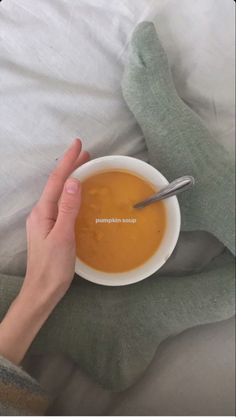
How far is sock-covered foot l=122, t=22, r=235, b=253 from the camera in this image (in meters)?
0.73

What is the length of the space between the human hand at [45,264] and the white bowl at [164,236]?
0.04m

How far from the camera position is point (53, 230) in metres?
0.57

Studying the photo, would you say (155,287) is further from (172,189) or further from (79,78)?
(79,78)

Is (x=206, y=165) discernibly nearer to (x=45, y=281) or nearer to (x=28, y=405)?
(x=45, y=281)

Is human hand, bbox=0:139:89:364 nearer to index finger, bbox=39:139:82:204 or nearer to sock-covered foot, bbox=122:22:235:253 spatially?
index finger, bbox=39:139:82:204

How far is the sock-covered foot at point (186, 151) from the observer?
2.41 feet

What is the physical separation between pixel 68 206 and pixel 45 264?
92mm

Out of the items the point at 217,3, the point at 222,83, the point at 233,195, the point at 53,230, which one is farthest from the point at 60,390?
the point at 217,3

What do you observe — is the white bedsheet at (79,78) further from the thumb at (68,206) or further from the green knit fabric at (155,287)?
the thumb at (68,206)

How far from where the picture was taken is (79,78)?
0.73 metres

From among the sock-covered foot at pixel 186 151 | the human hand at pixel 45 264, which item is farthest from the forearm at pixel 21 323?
the sock-covered foot at pixel 186 151

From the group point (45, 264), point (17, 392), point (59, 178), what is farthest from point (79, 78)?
point (17, 392)

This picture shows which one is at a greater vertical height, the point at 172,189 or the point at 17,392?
the point at 172,189

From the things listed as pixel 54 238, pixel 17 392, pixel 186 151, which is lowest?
pixel 17 392
